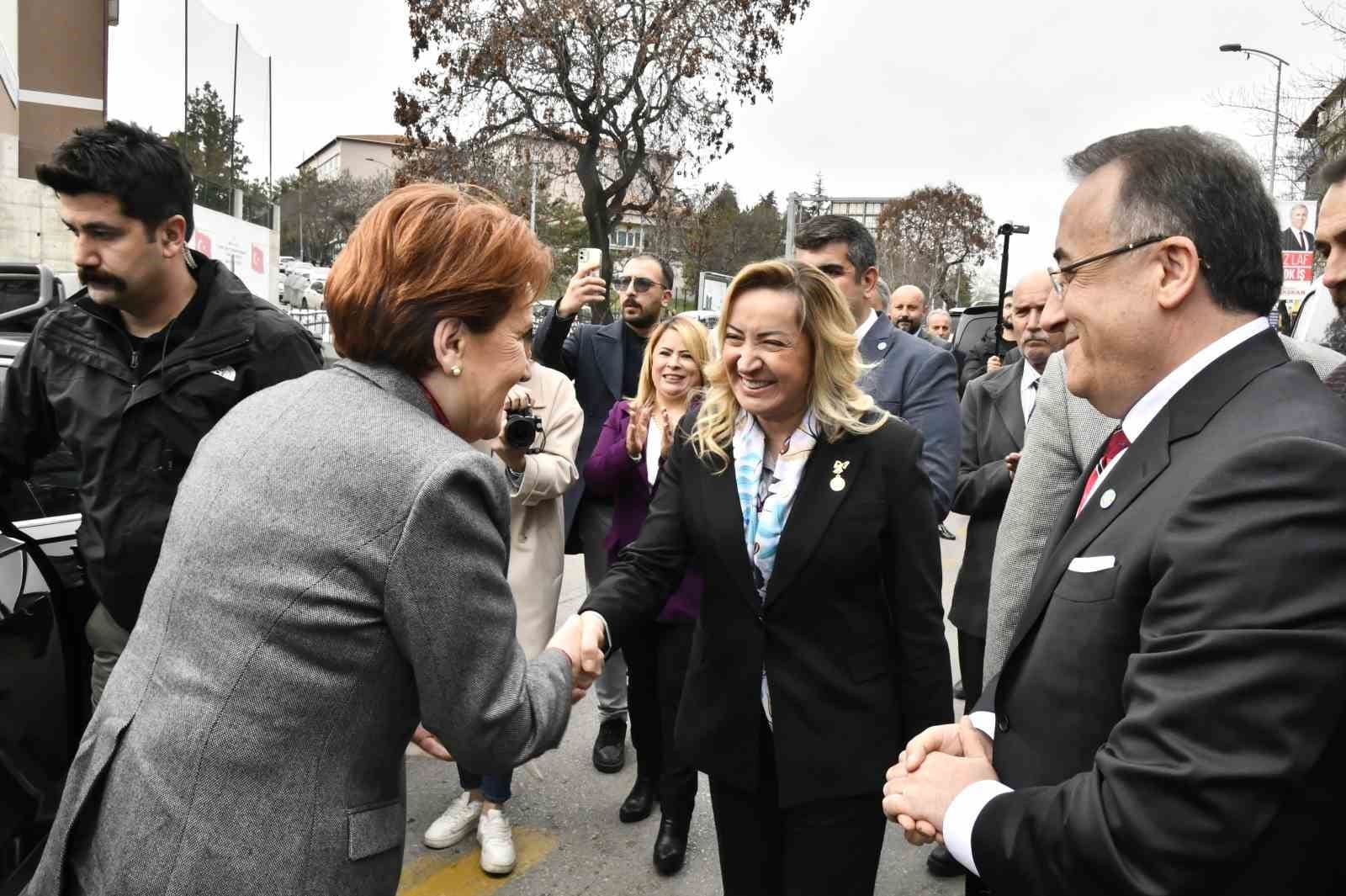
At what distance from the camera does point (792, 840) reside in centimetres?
244

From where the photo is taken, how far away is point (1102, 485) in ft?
4.79

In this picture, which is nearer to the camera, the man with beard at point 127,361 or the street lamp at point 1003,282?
the man with beard at point 127,361

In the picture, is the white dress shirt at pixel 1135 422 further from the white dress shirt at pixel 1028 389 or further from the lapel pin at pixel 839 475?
the white dress shirt at pixel 1028 389

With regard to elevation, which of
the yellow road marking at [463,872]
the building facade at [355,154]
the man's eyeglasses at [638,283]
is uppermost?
the building facade at [355,154]

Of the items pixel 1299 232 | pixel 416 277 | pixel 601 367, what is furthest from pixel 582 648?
pixel 1299 232

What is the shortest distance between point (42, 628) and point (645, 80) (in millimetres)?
20393

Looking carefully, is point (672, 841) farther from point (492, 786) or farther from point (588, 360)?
point (588, 360)

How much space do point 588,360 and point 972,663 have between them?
2338 millimetres

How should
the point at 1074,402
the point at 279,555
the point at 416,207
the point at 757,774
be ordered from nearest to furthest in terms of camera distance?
the point at 279,555
the point at 416,207
the point at 757,774
the point at 1074,402

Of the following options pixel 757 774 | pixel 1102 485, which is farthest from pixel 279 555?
pixel 757 774

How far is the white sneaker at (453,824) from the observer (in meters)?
3.73

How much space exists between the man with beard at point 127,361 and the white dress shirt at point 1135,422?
2.14 m

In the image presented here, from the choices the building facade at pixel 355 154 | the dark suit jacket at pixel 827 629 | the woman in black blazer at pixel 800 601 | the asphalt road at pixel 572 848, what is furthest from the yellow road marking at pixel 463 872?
the building facade at pixel 355 154

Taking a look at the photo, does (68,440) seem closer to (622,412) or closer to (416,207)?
(416,207)
